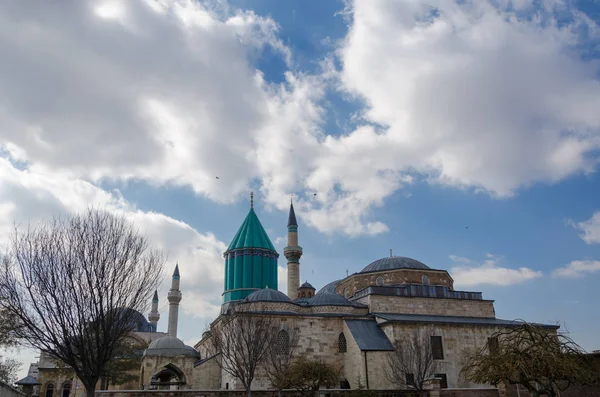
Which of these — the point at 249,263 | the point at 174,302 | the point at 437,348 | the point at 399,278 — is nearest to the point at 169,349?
the point at 249,263

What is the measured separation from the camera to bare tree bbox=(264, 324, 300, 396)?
23.1 meters

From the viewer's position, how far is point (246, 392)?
21.1m

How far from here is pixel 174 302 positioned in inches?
1879

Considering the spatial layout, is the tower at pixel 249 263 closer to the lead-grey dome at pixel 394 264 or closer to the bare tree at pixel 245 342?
the lead-grey dome at pixel 394 264

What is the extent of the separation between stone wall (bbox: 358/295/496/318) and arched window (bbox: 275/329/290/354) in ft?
19.7

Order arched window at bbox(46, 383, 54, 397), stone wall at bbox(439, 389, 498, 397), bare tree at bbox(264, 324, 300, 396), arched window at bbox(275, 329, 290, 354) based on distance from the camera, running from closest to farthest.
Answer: stone wall at bbox(439, 389, 498, 397)
bare tree at bbox(264, 324, 300, 396)
arched window at bbox(275, 329, 290, 354)
arched window at bbox(46, 383, 54, 397)

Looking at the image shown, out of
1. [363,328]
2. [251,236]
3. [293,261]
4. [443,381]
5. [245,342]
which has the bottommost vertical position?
[443,381]

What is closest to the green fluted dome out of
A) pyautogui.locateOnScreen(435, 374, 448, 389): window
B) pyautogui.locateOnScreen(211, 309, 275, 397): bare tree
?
pyautogui.locateOnScreen(211, 309, 275, 397): bare tree

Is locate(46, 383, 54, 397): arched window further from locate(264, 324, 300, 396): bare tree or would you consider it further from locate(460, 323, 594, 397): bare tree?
locate(460, 323, 594, 397): bare tree

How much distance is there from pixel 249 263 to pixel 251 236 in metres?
2.52

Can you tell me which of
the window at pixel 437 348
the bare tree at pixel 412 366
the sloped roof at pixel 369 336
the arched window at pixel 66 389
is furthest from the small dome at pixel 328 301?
the arched window at pixel 66 389

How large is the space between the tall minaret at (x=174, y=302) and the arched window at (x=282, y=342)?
2224cm

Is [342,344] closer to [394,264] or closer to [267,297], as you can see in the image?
[267,297]

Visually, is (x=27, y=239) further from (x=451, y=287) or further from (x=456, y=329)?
(x=451, y=287)
